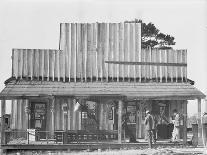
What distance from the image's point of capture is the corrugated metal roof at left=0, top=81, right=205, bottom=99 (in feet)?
81.7

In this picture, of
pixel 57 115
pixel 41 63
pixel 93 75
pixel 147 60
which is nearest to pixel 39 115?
pixel 57 115

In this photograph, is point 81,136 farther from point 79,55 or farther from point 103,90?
point 79,55

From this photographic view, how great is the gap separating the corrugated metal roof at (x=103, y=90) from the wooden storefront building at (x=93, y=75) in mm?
109

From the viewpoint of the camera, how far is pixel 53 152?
22844mm

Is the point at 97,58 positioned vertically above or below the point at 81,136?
above

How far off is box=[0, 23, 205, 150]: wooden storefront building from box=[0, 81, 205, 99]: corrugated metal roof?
109 millimetres

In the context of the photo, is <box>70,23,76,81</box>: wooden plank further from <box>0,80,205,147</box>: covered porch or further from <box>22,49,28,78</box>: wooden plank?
<box>22,49,28,78</box>: wooden plank

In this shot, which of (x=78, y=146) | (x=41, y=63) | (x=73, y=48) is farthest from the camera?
(x=73, y=48)

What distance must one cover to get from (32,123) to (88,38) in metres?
5.90

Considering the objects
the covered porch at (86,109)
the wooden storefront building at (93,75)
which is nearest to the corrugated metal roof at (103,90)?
the covered porch at (86,109)

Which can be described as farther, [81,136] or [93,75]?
[93,75]

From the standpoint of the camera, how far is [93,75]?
28.5 metres

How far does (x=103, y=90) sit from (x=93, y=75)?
105 inches

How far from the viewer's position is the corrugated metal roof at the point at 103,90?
81.7 ft
